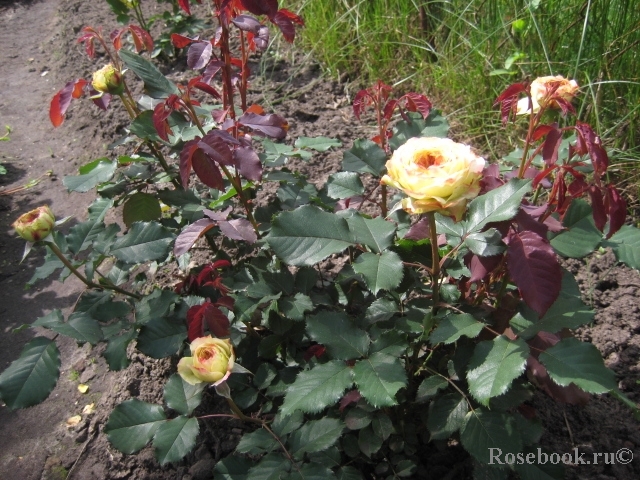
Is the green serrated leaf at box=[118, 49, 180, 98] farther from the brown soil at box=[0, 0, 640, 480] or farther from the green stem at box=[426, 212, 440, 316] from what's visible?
the brown soil at box=[0, 0, 640, 480]

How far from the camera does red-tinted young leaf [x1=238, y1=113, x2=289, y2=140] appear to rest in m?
1.21

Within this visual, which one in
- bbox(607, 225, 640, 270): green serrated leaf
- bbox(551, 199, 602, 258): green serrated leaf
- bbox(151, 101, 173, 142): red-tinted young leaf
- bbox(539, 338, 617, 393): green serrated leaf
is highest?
bbox(151, 101, 173, 142): red-tinted young leaf

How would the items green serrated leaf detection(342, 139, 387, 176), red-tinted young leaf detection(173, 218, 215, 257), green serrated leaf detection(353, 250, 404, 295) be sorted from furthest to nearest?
green serrated leaf detection(342, 139, 387, 176) → red-tinted young leaf detection(173, 218, 215, 257) → green serrated leaf detection(353, 250, 404, 295)

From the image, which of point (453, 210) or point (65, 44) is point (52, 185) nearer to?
point (65, 44)

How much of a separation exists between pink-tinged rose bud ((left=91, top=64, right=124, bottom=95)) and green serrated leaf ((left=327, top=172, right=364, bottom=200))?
0.62 m

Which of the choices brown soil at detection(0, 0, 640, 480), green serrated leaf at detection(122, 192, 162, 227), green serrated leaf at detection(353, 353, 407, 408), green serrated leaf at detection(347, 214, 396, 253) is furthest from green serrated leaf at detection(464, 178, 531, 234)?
green serrated leaf at detection(122, 192, 162, 227)

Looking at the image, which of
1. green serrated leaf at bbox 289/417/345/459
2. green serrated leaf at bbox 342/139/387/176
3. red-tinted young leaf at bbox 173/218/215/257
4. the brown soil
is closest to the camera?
green serrated leaf at bbox 289/417/345/459

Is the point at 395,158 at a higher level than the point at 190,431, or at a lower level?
higher

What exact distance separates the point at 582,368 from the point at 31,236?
3.99 feet

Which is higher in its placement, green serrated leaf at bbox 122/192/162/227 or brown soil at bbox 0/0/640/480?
green serrated leaf at bbox 122/192/162/227

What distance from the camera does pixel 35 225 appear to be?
118cm

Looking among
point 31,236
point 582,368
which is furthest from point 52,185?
point 582,368

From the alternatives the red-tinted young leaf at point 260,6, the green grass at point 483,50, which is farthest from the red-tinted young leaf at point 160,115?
the green grass at point 483,50

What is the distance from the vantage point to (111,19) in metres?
4.17
